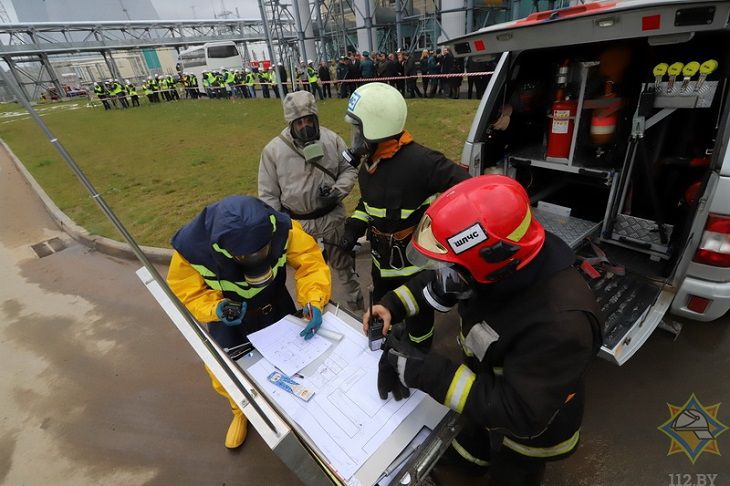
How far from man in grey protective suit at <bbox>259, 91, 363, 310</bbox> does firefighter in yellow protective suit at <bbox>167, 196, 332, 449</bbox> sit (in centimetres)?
88

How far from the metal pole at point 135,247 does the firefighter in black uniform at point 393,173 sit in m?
1.41

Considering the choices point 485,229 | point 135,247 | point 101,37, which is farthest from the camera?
point 101,37

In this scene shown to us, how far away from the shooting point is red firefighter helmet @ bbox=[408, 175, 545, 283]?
45.5 inches

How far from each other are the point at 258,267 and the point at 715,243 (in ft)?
8.38

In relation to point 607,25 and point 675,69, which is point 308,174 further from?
point 675,69

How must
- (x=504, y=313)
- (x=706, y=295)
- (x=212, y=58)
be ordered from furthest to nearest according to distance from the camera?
(x=212, y=58)
(x=706, y=295)
(x=504, y=313)

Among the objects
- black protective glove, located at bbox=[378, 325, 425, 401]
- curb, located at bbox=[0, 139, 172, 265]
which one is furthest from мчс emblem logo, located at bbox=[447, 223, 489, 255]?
curb, located at bbox=[0, 139, 172, 265]

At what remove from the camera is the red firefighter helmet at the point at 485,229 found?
116 cm

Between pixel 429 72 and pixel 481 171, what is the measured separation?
1152 centimetres

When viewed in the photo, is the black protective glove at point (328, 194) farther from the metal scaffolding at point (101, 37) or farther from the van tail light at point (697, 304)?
the metal scaffolding at point (101, 37)

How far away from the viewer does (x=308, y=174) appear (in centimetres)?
304

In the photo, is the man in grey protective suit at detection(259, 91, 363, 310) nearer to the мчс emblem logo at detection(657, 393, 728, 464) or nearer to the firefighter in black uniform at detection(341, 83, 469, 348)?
the firefighter in black uniform at detection(341, 83, 469, 348)

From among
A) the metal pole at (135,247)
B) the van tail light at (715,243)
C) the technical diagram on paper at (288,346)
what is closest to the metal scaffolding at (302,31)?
the metal pole at (135,247)

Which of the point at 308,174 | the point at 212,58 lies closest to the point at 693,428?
the point at 308,174
